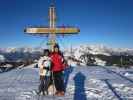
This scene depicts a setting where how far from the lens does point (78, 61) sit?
4266 cm

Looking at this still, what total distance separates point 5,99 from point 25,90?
8.33ft

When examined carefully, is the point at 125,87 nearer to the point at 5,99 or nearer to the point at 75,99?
the point at 75,99

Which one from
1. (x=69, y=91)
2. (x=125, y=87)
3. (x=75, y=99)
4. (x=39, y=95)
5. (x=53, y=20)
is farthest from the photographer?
(x=53, y=20)

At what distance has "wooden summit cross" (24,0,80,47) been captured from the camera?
109ft

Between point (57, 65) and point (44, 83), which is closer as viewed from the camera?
point (44, 83)

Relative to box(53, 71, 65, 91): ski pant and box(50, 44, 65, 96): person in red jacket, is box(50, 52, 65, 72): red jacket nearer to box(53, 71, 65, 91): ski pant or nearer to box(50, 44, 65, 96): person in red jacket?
box(50, 44, 65, 96): person in red jacket

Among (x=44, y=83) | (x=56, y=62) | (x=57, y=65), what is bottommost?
(x=44, y=83)

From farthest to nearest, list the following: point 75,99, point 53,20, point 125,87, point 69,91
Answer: point 53,20, point 125,87, point 69,91, point 75,99

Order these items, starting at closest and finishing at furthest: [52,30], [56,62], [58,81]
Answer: [56,62]
[58,81]
[52,30]

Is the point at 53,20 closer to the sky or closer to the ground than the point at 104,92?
closer to the sky

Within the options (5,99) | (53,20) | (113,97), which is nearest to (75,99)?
(113,97)

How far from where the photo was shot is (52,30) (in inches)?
1351

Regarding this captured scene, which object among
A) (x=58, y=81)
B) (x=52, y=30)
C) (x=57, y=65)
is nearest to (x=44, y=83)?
(x=58, y=81)

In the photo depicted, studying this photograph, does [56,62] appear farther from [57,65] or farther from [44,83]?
[44,83]
